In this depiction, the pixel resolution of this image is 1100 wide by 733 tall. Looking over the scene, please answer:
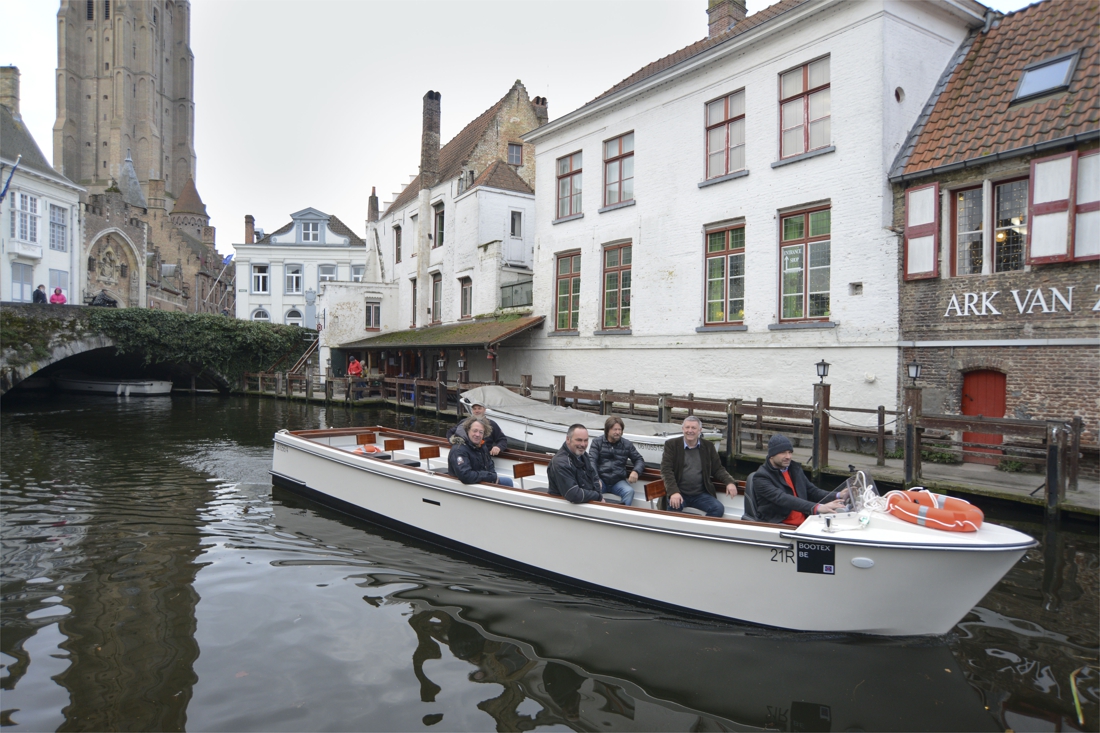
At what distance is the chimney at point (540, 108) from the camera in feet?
94.2

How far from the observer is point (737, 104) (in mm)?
15156

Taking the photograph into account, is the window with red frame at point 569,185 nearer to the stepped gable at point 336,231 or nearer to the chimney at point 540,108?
the chimney at point 540,108

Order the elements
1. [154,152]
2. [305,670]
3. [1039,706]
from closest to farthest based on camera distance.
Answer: [1039,706] → [305,670] → [154,152]

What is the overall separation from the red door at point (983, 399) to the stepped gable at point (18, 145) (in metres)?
37.0

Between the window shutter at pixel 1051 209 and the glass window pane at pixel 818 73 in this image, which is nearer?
the window shutter at pixel 1051 209

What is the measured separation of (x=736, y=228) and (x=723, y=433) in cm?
512

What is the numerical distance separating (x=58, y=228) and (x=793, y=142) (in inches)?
1410

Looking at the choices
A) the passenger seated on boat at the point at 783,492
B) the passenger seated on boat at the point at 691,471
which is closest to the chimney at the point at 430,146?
the passenger seated on boat at the point at 691,471

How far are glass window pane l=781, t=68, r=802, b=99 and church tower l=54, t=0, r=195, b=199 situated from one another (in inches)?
2693

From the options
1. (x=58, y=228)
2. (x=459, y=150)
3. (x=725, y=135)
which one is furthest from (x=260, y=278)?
(x=725, y=135)

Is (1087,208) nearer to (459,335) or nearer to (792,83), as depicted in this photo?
(792,83)

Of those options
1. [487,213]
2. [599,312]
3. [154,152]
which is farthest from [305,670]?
[154,152]

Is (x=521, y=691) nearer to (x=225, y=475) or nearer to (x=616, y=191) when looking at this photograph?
(x=225, y=475)

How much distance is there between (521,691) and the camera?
14.6 feet
